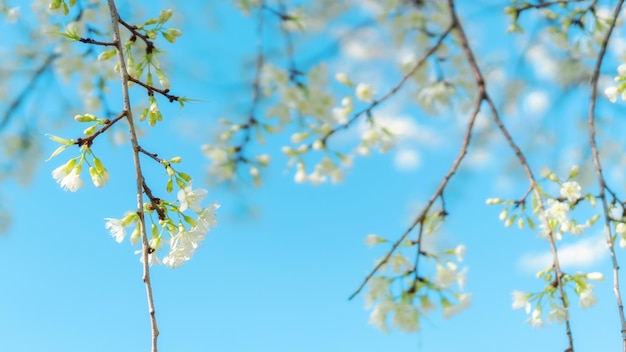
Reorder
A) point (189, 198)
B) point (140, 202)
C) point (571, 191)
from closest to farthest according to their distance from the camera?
point (140, 202) → point (189, 198) → point (571, 191)

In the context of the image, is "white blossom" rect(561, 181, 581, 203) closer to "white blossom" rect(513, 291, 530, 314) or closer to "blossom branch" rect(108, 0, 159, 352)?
"white blossom" rect(513, 291, 530, 314)

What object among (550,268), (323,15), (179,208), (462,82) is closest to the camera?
(179,208)

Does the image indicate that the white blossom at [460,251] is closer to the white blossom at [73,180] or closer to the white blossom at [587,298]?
the white blossom at [587,298]

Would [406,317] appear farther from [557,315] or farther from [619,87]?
[619,87]

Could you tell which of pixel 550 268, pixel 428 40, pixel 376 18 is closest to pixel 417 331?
pixel 550 268

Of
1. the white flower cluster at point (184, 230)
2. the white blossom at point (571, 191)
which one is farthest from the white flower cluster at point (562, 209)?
the white flower cluster at point (184, 230)

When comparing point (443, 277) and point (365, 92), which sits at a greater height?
point (365, 92)

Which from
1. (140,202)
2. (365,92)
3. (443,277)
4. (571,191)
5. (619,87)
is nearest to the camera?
(140,202)

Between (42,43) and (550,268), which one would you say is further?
(42,43)

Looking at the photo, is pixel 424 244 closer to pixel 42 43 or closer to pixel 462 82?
pixel 462 82

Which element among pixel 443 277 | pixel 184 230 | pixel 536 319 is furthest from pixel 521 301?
pixel 184 230

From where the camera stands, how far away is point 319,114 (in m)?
3.69

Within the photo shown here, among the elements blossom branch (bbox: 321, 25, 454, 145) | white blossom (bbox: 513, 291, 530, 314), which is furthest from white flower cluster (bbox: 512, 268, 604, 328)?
blossom branch (bbox: 321, 25, 454, 145)

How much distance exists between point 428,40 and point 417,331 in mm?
2014
